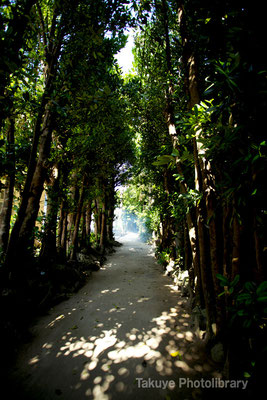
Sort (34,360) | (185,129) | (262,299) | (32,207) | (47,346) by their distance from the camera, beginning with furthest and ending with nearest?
(32,207)
(47,346)
(34,360)
(185,129)
(262,299)

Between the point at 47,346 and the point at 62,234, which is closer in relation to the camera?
the point at 47,346

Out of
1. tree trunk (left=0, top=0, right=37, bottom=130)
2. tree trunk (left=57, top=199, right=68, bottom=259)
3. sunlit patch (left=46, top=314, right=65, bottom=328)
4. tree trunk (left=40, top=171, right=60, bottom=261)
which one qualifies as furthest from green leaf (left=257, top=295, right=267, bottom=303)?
tree trunk (left=57, top=199, right=68, bottom=259)

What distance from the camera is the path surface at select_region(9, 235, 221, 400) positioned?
101 inches

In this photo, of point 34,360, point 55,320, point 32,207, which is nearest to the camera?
point 34,360

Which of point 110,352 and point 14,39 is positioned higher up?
point 14,39

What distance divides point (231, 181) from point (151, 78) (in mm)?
6621

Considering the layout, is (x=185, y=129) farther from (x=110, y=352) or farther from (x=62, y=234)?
(x=62, y=234)

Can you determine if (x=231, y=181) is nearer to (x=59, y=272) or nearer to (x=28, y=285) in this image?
(x=28, y=285)

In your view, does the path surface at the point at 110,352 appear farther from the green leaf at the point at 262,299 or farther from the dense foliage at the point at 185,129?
the green leaf at the point at 262,299

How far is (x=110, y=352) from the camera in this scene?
327 cm

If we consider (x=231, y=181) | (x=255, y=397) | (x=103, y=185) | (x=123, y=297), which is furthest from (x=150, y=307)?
Answer: (x=103, y=185)

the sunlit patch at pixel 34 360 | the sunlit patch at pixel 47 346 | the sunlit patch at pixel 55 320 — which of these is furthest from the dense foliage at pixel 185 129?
the sunlit patch at pixel 34 360

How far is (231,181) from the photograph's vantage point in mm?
1873

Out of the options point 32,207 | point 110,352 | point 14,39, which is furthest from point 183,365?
point 14,39
